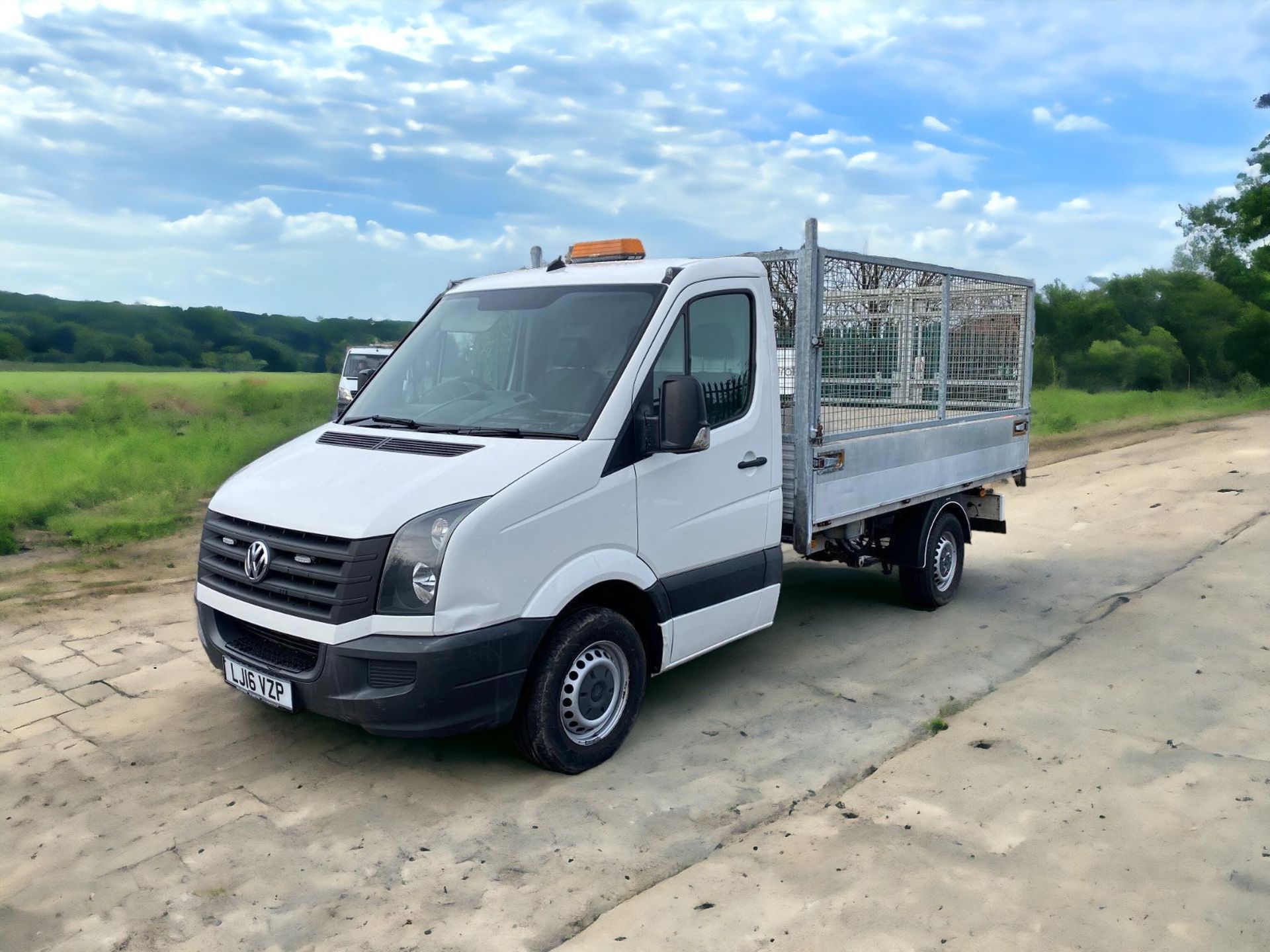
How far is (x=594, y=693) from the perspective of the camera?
15.1ft

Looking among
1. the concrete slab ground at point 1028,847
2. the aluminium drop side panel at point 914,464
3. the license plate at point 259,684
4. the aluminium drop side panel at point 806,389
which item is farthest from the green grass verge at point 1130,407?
the license plate at point 259,684

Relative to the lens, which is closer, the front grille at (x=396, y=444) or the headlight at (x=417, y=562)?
the headlight at (x=417, y=562)

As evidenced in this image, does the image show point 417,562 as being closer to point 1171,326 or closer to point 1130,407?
point 1130,407

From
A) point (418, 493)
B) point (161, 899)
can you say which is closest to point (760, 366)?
point (418, 493)

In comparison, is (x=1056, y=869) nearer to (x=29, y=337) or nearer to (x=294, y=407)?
(x=294, y=407)

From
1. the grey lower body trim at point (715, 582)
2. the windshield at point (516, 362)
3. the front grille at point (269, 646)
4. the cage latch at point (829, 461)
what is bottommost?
the front grille at point (269, 646)

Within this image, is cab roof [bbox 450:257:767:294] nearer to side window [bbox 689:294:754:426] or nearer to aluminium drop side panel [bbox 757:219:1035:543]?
side window [bbox 689:294:754:426]

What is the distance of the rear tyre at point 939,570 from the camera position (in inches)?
293

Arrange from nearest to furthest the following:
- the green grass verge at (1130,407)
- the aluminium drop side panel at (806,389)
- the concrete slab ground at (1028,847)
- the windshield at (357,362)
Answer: the concrete slab ground at (1028,847) < the aluminium drop side panel at (806,389) < the windshield at (357,362) < the green grass verge at (1130,407)

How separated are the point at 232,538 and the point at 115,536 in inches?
284

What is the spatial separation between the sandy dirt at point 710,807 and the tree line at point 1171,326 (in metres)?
28.7

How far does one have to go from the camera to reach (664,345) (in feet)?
15.9

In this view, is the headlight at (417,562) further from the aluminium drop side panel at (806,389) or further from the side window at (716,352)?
the aluminium drop side panel at (806,389)

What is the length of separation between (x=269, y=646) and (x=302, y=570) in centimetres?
53
